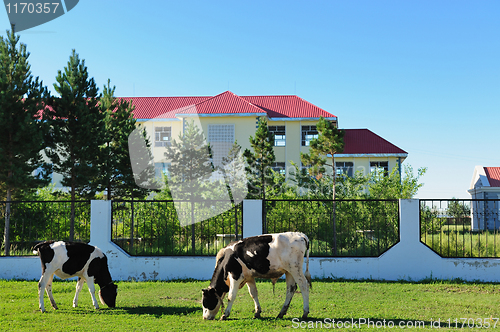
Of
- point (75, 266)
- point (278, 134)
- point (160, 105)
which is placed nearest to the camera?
point (75, 266)

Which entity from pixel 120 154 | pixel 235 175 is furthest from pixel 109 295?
pixel 235 175

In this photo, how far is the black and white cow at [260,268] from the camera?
22.1ft

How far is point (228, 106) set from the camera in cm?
3164

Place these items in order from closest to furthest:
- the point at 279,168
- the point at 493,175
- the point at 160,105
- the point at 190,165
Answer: the point at 190,165 < the point at 279,168 < the point at 493,175 < the point at 160,105

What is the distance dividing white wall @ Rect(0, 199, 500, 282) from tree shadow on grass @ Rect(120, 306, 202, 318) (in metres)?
3.14

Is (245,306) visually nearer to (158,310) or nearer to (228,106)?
(158,310)

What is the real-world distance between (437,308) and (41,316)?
699 cm

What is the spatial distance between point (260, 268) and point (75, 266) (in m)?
3.51

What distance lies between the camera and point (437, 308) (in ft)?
24.6

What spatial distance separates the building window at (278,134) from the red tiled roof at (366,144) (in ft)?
16.3

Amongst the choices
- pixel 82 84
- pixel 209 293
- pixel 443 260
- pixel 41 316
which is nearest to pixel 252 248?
pixel 209 293

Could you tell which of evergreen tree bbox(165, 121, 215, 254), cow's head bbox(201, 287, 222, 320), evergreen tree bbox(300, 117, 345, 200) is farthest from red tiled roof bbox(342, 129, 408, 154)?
cow's head bbox(201, 287, 222, 320)

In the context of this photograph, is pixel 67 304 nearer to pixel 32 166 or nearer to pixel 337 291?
pixel 337 291

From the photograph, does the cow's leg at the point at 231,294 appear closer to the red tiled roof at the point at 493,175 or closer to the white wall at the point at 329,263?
the white wall at the point at 329,263
